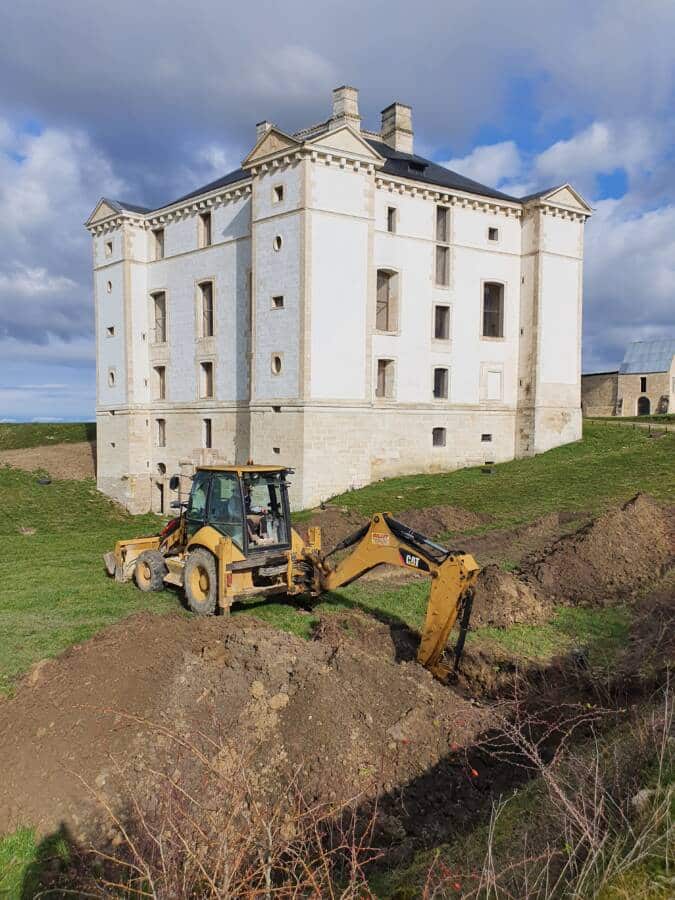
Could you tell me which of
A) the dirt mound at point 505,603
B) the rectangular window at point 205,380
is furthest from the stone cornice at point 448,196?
the dirt mound at point 505,603

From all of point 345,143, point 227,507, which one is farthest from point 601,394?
point 227,507

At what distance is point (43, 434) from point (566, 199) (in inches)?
1400

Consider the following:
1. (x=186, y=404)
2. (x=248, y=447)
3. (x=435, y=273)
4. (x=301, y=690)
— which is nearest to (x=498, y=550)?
(x=301, y=690)

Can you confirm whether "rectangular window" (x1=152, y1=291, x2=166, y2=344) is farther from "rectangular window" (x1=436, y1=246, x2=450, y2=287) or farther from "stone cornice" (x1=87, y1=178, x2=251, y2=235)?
"rectangular window" (x1=436, y1=246, x2=450, y2=287)

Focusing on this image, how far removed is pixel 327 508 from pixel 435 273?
13490 mm

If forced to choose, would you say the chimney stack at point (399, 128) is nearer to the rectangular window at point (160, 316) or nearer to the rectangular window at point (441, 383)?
the rectangular window at point (441, 383)

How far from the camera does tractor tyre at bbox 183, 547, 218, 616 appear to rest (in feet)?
39.2

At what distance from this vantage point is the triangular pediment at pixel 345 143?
2661cm

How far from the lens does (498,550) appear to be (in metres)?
17.5

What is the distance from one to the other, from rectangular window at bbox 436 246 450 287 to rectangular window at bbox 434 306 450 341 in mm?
1172

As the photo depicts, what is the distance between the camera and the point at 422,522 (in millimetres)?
20641

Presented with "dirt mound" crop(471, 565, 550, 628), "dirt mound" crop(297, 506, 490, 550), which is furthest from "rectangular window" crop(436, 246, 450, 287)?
"dirt mound" crop(471, 565, 550, 628)

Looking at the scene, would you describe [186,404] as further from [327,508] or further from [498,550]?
[498,550]

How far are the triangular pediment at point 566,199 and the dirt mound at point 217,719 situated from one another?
29.7 m
